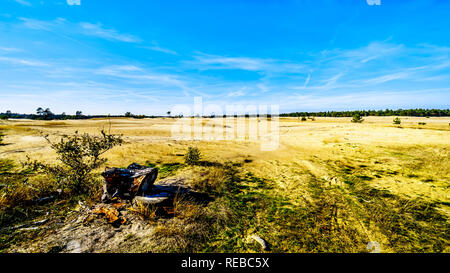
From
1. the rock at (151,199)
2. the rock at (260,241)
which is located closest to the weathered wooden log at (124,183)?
the rock at (151,199)

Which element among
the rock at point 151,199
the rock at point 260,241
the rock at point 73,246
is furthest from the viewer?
the rock at point 151,199

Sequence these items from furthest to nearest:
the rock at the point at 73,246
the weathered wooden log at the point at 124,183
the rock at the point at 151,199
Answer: the weathered wooden log at the point at 124,183
the rock at the point at 151,199
the rock at the point at 73,246

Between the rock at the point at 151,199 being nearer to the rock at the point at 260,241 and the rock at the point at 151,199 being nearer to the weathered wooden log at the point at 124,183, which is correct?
the weathered wooden log at the point at 124,183

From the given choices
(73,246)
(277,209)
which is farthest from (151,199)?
(277,209)

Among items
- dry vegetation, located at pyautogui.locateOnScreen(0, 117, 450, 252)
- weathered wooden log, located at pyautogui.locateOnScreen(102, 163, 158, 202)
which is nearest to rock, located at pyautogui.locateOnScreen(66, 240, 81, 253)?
dry vegetation, located at pyautogui.locateOnScreen(0, 117, 450, 252)

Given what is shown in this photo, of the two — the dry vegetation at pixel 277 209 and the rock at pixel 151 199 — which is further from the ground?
the rock at pixel 151 199

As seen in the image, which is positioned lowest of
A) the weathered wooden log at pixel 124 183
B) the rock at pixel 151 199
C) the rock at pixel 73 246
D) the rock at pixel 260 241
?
the rock at pixel 260 241

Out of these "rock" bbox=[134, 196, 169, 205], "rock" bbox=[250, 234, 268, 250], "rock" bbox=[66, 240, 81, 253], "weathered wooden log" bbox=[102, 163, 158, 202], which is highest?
"weathered wooden log" bbox=[102, 163, 158, 202]

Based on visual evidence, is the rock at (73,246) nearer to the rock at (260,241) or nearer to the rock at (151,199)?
the rock at (151,199)

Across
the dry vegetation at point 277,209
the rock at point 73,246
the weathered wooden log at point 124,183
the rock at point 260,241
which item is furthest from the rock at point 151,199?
the rock at point 260,241

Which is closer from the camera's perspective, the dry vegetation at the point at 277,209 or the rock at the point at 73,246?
the rock at the point at 73,246

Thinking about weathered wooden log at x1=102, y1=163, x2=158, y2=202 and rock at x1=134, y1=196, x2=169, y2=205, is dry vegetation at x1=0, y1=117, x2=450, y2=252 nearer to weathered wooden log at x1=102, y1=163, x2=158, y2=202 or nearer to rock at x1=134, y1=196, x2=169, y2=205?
rock at x1=134, y1=196, x2=169, y2=205

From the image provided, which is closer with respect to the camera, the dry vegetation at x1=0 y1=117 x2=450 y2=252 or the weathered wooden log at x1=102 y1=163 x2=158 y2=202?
the dry vegetation at x1=0 y1=117 x2=450 y2=252

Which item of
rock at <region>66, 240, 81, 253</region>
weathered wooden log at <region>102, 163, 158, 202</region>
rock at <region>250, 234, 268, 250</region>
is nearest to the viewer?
rock at <region>66, 240, 81, 253</region>
